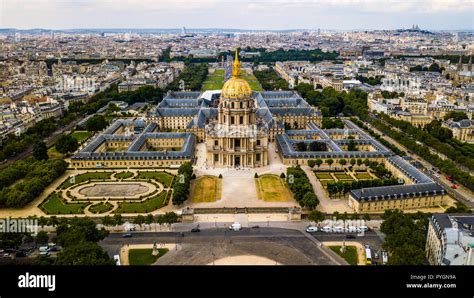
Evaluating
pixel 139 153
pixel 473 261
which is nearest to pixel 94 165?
pixel 139 153

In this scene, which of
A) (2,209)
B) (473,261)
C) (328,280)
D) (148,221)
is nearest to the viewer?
(328,280)

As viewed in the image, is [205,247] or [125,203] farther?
[125,203]

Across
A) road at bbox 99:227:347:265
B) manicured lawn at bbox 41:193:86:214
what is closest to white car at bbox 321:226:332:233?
road at bbox 99:227:347:265

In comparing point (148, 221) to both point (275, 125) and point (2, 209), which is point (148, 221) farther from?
point (275, 125)

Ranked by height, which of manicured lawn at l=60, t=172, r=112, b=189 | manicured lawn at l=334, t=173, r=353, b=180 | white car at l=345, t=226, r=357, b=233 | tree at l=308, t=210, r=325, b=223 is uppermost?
manicured lawn at l=334, t=173, r=353, b=180

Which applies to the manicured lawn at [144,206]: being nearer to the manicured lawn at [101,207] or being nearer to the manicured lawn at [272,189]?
the manicured lawn at [101,207]

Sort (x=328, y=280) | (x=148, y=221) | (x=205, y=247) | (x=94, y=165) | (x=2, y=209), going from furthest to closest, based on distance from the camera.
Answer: (x=94, y=165) < (x=2, y=209) < (x=148, y=221) < (x=205, y=247) < (x=328, y=280)

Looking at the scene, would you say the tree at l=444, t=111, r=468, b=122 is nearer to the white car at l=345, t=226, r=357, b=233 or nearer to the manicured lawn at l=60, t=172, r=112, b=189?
the white car at l=345, t=226, r=357, b=233
